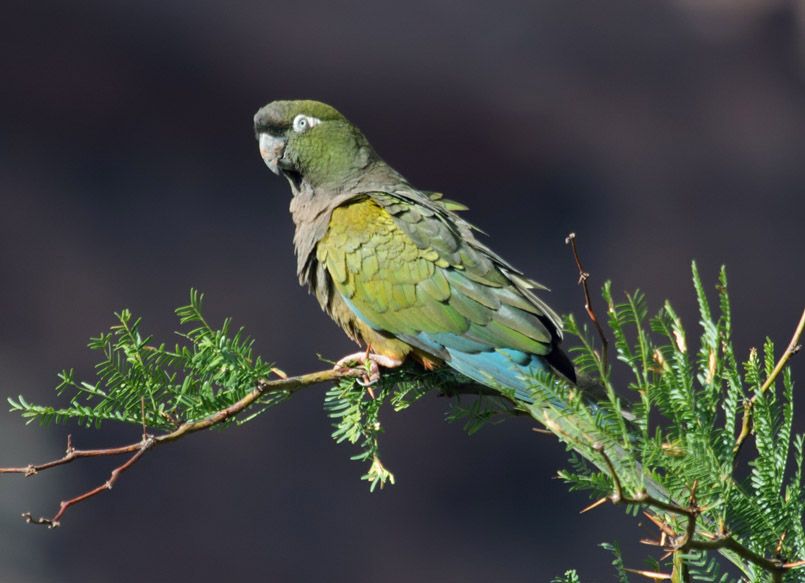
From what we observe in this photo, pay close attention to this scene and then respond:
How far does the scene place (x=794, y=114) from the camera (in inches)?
124

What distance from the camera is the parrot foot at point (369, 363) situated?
1441mm

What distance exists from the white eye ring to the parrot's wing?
278mm

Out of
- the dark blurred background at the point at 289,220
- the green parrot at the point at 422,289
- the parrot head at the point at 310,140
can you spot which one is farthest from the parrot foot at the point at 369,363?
the dark blurred background at the point at 289,220

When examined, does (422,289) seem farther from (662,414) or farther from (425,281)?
(662,414)

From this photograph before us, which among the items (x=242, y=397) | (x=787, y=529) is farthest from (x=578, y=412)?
(x=242, y=397)

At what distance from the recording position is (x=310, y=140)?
74.4 inches

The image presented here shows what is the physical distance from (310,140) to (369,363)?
59cm

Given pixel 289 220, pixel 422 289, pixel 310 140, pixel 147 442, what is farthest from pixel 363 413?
pixel 289 220

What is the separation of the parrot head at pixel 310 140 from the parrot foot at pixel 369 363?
1.45 ft

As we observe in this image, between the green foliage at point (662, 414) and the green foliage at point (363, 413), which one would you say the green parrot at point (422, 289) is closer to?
the green foliage at point (363, 413)

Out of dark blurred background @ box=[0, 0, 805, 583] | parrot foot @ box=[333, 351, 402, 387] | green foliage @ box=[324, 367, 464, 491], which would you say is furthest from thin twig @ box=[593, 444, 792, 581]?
dark blurred background @ box=[0, 0, 805, 583]

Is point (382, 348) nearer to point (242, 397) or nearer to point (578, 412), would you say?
point (242, 397)

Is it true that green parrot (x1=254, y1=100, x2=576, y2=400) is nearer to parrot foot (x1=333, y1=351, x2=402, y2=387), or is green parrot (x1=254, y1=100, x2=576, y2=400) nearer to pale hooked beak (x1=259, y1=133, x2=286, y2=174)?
parrot foot (x1=333, y1=351, x2=402, y2=387)

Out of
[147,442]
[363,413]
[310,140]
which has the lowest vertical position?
[363,413]
